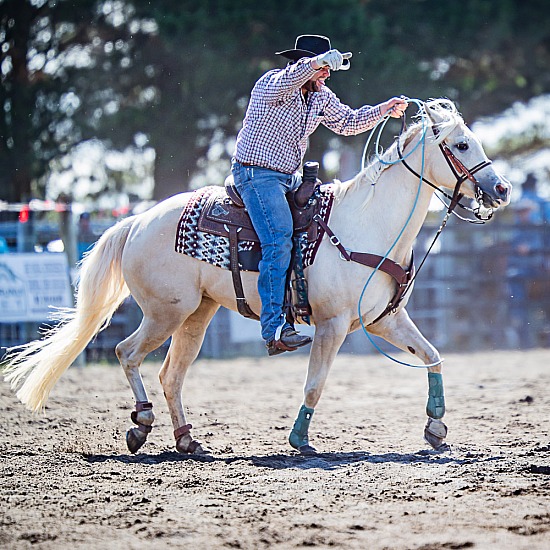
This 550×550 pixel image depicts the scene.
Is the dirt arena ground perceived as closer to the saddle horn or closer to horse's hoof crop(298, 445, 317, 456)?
horse's hoof crop(298, 445, 317, 456)

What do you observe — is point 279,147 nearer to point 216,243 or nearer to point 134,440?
point 216,243

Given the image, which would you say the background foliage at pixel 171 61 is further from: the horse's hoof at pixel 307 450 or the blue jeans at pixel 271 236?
the horse's hoof at pixel 307 450

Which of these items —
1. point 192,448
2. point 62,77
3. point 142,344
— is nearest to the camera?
point 192,448

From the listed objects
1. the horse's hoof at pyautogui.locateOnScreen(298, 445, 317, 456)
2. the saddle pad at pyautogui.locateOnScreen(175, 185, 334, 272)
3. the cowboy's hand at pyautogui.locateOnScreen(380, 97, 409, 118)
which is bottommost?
the horse's hoof at pyautogui.locateOnScreen(298, 445, 317, 456)

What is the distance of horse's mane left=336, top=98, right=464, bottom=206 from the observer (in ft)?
18.7

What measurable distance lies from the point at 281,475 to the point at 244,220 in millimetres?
1846

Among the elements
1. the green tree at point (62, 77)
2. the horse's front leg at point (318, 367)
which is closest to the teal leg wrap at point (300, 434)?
the horse's front leg at point (318, 367)

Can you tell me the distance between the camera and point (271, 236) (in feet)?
18.7

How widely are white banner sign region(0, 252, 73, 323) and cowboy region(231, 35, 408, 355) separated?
6.20m

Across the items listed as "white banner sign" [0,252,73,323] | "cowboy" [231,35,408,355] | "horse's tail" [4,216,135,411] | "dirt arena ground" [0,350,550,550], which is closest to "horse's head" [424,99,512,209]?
"cowboy" [231,35,408,355]

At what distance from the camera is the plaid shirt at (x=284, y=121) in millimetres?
5727

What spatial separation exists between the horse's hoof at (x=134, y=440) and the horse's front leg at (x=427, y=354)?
1.69 meters

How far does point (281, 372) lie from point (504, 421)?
15.5 feet

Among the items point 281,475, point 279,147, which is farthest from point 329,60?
point 281,475
